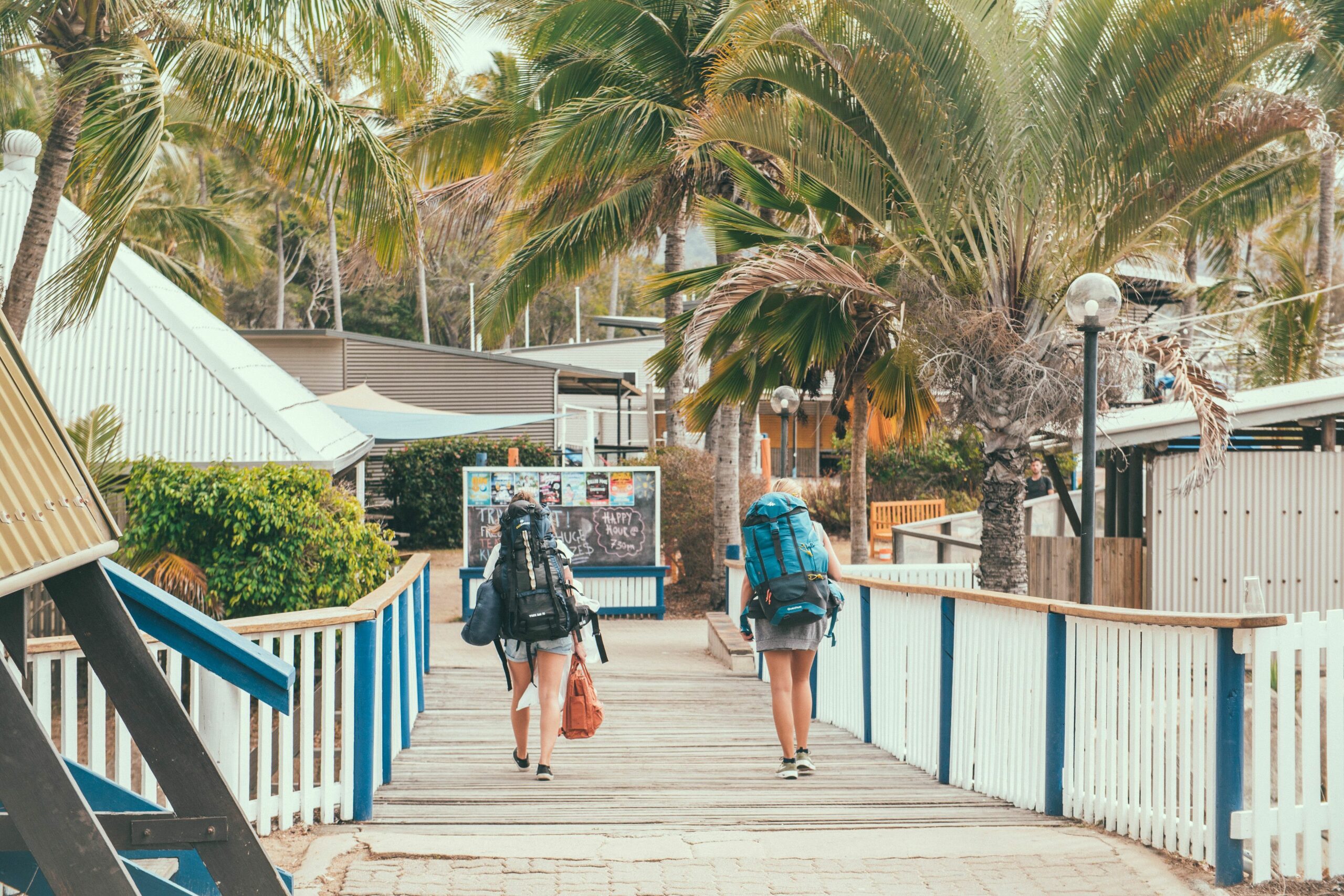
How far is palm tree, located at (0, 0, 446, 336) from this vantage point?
27.0ft

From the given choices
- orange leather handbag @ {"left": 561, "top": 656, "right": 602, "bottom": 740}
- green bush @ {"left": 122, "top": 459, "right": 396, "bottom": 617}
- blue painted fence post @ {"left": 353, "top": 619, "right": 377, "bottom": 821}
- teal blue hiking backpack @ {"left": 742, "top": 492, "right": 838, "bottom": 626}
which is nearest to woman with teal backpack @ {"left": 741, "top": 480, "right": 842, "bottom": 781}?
teal blue hiking backpack @ {"left": 742, "top": 492, "right": 838, "bottom": 626}

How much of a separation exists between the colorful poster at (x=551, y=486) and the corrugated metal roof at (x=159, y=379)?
2.98 meters

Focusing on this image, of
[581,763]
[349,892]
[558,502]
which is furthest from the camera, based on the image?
[558,502]

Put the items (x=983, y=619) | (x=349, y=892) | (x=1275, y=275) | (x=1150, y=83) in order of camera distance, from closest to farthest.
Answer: (x=349, y=892), (x=983, y=619), (x=1150, y=83), (x=1275, y=275)

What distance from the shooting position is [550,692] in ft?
19.9

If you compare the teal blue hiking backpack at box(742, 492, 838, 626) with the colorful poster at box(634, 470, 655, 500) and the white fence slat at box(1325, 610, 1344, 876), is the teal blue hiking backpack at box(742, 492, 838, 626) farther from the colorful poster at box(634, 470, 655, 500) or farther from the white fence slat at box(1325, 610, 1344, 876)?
the colorful poster at box(634, 470, 655, 500)

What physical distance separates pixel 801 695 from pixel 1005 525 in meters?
3.45

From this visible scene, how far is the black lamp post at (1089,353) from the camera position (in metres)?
7.27

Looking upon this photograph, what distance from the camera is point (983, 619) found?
610 cm

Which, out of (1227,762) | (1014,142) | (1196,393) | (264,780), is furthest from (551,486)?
(1227,762)

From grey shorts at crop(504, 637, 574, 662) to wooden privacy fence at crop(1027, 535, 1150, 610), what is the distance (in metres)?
7.04

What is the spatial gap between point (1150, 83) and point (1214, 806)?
5.72 metres

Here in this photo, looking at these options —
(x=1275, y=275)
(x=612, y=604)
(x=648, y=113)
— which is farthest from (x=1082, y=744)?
(x=1275, y=275)

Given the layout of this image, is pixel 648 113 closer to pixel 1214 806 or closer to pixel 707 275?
pixel 707 275
